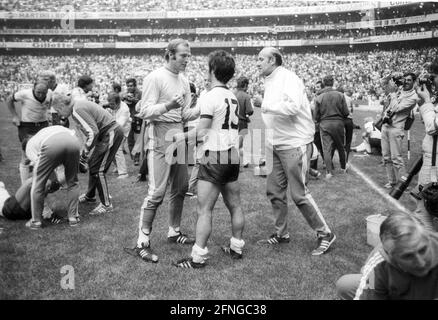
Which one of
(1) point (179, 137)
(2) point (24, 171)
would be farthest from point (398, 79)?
(2) point (24, 171)

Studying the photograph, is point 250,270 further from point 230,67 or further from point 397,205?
point 397,205

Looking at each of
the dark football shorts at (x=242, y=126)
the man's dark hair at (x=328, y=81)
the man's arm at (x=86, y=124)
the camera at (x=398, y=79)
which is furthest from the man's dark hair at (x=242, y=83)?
the man's arm at (x=86, y=124)

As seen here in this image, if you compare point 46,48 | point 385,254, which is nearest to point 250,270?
point 385,254

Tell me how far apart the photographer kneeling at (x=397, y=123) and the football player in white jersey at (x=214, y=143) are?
169 inches

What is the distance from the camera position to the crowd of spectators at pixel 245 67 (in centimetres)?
3597

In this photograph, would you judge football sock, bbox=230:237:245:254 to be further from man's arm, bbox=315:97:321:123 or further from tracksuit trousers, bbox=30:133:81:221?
man's arm, bbox=315:97:321:123

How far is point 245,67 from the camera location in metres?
44.4

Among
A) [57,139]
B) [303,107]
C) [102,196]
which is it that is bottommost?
[102,196]

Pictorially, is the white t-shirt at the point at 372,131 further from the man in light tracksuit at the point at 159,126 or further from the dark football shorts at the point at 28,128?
the dark football shorts at the point at 28,128

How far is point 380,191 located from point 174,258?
4.48 meters

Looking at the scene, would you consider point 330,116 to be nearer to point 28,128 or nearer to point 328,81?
point 328,81

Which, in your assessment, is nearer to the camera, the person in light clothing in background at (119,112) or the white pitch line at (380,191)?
the white pitch line at (380,191)

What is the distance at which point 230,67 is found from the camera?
3.49m
